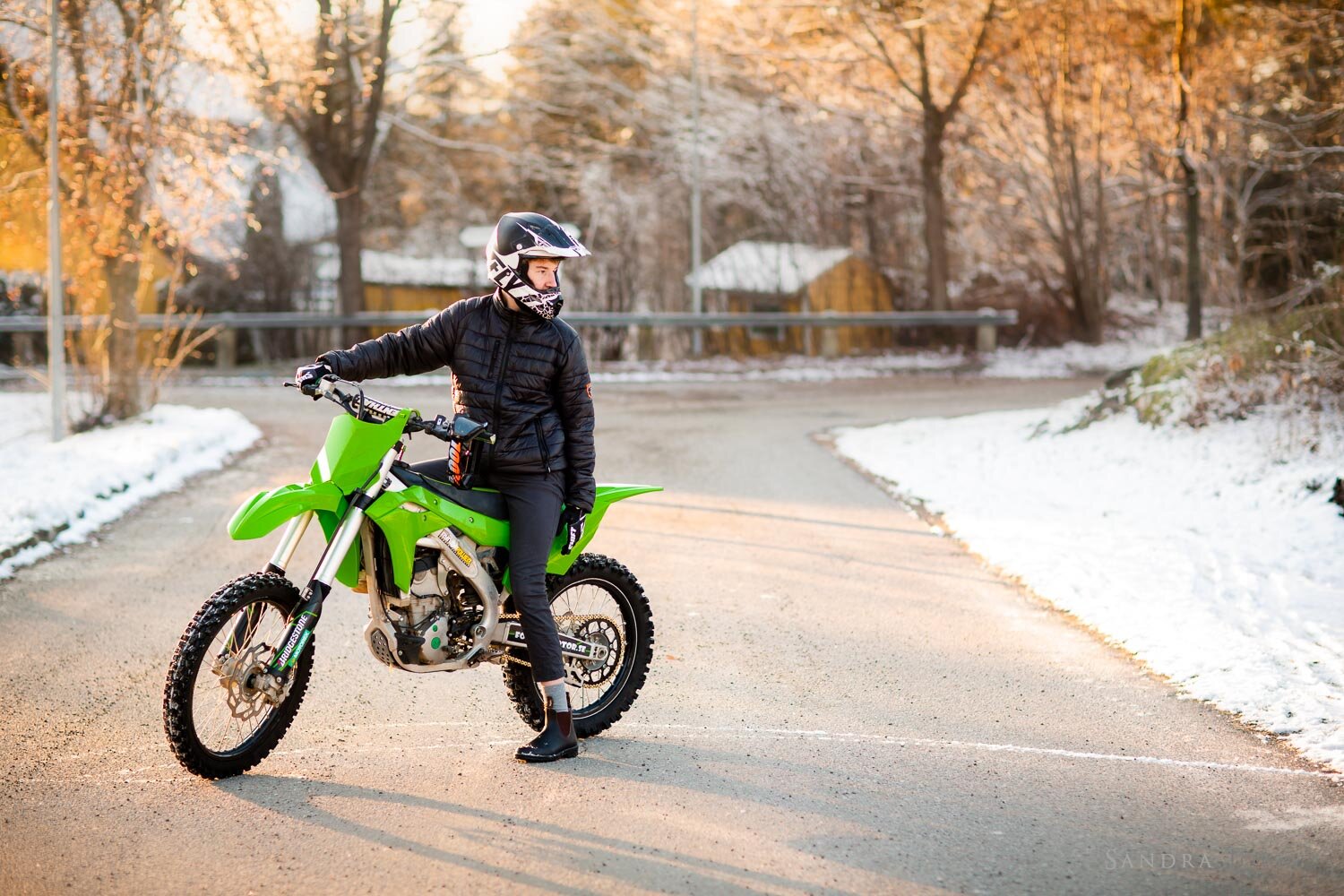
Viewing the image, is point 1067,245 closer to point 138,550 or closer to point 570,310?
point 570,310

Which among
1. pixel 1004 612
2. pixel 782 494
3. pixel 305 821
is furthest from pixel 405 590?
pixel 782 494

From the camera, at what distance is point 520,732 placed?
5758mm

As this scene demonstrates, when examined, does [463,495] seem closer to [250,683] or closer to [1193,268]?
[250,683]

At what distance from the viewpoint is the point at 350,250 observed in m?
31.0

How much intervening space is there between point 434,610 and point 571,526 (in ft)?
2.10

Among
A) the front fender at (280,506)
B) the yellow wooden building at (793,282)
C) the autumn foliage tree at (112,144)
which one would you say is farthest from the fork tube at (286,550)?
the yellow wooden building at (793,282)

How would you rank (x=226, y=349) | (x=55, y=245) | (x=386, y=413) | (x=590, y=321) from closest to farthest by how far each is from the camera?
(x=386, y=413)
(x=55, y=245)
(x=226, y=349)
(x=590, y=321)

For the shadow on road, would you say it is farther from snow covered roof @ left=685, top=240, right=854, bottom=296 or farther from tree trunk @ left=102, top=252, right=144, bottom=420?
snow covered roof @ left=685, top=240, right=854, bottom=296

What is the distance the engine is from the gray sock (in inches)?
14.3

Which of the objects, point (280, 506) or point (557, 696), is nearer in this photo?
point (280, 506)

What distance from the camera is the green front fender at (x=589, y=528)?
556cm

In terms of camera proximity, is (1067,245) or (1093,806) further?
(1067,245)

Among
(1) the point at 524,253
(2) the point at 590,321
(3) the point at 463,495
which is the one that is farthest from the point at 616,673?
(2) the point at 590,321

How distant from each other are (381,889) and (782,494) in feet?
28.1
